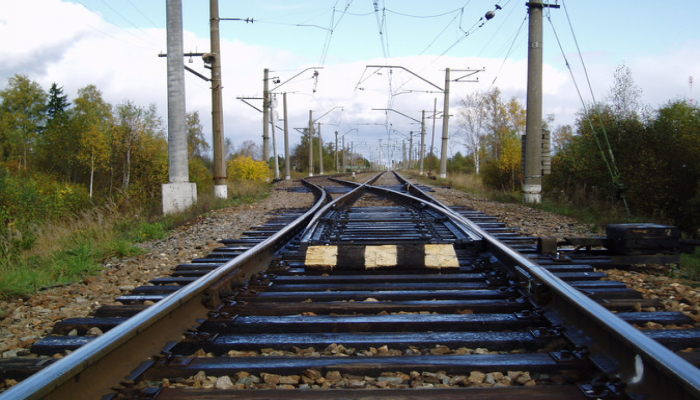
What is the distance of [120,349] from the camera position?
7.75 feet

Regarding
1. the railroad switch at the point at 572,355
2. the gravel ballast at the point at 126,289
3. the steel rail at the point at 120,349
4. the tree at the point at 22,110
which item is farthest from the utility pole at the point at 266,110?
the tree at the point at 22,110

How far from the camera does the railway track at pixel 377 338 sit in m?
2.09

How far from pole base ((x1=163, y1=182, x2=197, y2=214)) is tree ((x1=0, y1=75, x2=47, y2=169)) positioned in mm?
53135

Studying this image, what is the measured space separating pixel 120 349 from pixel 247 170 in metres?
27.3

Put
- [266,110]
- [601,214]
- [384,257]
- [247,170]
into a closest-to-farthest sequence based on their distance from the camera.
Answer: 1. [384,257]
2. [601,214]
3. [247,170]
4. [266,110]

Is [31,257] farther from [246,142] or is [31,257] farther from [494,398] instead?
[246,142]

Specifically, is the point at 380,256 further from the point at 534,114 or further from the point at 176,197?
the point at 534,114

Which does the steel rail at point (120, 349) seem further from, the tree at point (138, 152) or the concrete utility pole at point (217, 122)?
the tree at point (138, 152)

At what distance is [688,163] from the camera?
33.7 ft

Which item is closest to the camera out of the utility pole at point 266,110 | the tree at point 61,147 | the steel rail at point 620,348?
the steel rail at point 620,348

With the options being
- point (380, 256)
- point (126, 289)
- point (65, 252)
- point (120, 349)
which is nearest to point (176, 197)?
point (65, 252)

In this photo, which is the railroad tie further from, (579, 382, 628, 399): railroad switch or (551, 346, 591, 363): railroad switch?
(579, 382, 628, 399): railroad switch

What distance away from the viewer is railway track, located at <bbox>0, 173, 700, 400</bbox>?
209 cm

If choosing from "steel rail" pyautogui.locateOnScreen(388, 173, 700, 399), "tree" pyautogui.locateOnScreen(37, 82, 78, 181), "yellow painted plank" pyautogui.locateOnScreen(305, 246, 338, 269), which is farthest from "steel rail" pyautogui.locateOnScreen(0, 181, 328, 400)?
"tree" pyautogui.locateOnScreen(37, 82, 78, 181)
